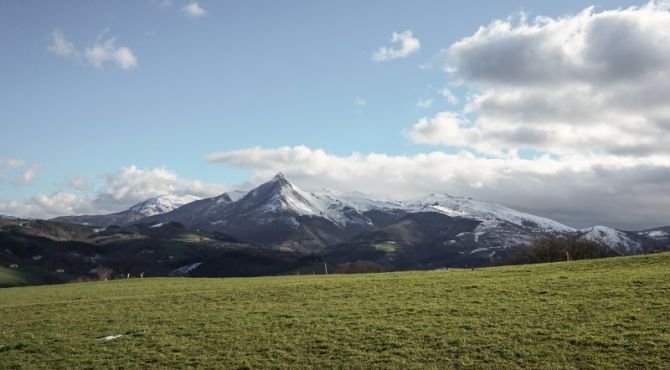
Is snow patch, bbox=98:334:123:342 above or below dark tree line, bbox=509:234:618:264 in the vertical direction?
below

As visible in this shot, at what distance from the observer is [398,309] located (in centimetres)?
3941

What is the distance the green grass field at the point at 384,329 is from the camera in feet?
85.7

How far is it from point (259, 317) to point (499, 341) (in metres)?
18.6

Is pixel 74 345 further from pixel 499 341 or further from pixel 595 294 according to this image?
pixel 595 294

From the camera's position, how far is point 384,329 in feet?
107

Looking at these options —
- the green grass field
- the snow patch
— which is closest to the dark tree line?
the green grass field

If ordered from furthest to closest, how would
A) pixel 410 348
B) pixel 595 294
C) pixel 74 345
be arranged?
1. pixel 595 294
2. pixel 74 345
3. pixel 410 348

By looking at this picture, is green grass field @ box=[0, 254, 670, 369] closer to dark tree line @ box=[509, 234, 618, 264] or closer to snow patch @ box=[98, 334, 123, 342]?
snow patch @ box=[98, 334, 123, 342]

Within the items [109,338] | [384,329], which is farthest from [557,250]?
[109,338]

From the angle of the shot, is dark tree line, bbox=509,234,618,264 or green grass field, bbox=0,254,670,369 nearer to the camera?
green grass field, bbox=0,254,670,369

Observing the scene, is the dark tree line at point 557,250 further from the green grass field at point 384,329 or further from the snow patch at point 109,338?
the snow patch at point 109,338

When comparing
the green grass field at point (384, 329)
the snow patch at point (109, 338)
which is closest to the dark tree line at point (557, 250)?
the green grass field at point (384, 329)

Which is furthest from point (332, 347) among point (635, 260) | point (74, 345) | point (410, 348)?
point (635, 260)

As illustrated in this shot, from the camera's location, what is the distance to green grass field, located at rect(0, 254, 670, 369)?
85.7 feet
